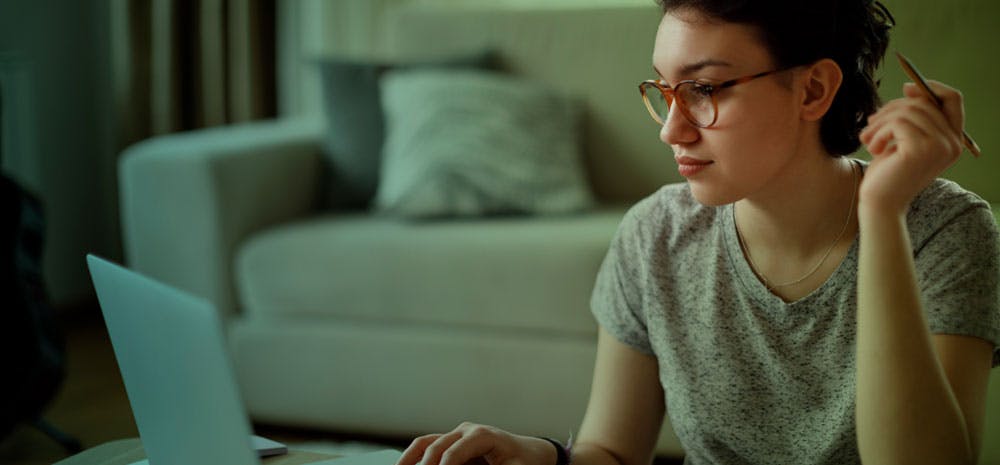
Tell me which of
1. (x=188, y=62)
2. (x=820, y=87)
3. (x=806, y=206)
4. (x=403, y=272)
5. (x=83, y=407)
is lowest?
(x=83, y=407)

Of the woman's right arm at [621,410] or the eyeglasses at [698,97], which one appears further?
the woman's right arm at [621,410]

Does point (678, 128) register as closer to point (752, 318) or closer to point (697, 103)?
point (697, 103)

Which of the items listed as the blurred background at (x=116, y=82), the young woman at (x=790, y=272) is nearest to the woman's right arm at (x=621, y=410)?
the young woman at (x=790, y=272)

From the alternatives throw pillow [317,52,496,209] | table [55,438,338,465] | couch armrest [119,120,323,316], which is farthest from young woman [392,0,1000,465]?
throw pillow [317,52,496,209]

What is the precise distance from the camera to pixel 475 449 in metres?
0.85

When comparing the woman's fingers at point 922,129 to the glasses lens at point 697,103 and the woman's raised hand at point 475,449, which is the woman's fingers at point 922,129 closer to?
the glasses lens at point 697,103

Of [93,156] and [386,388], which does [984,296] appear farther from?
[93,156]

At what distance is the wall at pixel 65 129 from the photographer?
3.12 metres

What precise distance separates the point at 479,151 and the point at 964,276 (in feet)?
5.13

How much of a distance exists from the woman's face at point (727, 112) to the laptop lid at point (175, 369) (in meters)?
0.43

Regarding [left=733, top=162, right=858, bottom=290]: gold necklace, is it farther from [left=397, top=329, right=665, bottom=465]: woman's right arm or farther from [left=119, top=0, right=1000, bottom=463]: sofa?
[left=119, top=0, right=1000, bottom=463]: sofa

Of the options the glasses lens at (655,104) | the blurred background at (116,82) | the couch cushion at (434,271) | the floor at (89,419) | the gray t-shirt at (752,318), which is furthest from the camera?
the blurred background at (116,82)

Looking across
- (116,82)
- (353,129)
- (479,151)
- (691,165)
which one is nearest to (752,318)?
(691,165)

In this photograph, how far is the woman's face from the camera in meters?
0.86
